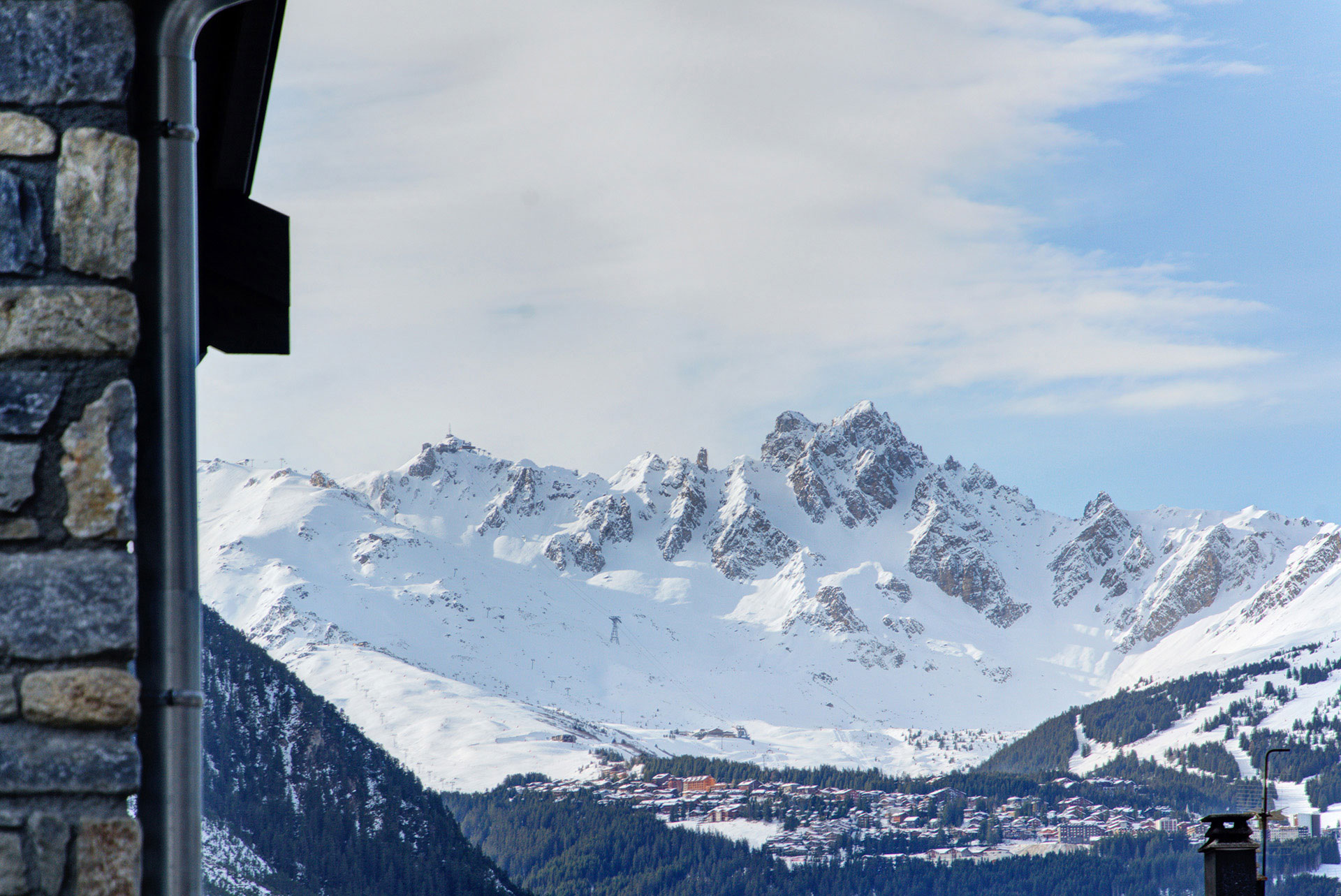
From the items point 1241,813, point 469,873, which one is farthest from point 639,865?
point 1241,813

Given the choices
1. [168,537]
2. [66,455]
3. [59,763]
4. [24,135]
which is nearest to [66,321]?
[66,455]

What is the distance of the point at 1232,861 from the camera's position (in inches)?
493

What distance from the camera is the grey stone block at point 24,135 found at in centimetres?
313

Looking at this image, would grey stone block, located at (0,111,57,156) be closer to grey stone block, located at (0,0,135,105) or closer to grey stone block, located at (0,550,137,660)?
grey stone block, located at (0,0,135,105)

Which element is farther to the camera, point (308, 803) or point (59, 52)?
point (308, 803)

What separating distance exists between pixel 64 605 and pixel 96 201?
2.98 ft

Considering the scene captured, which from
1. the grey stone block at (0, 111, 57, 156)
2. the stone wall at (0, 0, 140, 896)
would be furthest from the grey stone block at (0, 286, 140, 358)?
the grey stone block at (0, 111, 57, 156)

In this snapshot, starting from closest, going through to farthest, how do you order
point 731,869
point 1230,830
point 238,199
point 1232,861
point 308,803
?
1. point 238,199
2. point 1232,861
3. point 1230,830
4. point 308,803
5. point 731,869

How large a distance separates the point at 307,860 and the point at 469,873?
48.0 feet

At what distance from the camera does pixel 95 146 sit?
315cm

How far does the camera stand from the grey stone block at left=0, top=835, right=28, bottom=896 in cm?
299

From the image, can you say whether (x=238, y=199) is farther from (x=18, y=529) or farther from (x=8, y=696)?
(x=8, y=696)

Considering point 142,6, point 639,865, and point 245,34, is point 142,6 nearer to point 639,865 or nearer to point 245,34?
point 245,34

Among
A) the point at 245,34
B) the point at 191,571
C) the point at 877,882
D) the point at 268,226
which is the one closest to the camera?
the point at 191,571
